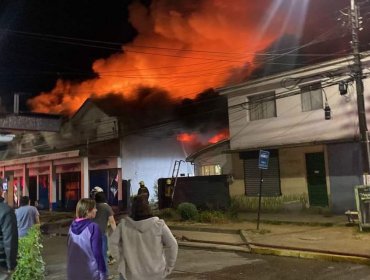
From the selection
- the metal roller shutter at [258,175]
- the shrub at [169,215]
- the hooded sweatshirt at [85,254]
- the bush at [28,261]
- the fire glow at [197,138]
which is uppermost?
the fire glow at [197,138]

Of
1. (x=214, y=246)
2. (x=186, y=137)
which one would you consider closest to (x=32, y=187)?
(x=186, y=137)

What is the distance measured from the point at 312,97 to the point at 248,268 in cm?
1150

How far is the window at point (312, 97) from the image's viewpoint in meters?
18.3

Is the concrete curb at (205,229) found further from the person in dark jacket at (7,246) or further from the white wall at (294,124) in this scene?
the person in dark jacket at (7,246)

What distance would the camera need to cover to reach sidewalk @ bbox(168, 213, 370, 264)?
9.90m

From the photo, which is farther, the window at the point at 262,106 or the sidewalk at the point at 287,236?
the window at the point at 262,106

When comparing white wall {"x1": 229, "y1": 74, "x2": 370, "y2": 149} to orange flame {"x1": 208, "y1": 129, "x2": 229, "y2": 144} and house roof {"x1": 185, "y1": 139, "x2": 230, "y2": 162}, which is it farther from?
orange flame {"x1": 208, "y1": 129, "x2": 229, "y2": 144}

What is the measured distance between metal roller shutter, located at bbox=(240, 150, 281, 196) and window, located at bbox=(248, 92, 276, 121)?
5.59ft

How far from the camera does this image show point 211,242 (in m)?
12.5

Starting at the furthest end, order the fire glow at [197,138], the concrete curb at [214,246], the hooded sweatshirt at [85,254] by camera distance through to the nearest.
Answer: the fire glow at [197,138], the concrete curb at [214,246], the hooded sweatshirt at [85,254]

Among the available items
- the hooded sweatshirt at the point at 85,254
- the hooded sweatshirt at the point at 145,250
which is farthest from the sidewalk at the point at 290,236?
the hooded sweatshirt at the point at 85,254

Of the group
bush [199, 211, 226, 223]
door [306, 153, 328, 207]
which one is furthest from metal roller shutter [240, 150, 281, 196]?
bush [199, 211, 226, 223]

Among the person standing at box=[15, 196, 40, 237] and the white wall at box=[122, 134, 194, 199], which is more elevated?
the white wall at box=[122, 134, 194, 199]

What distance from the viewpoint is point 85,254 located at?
4230 mm
